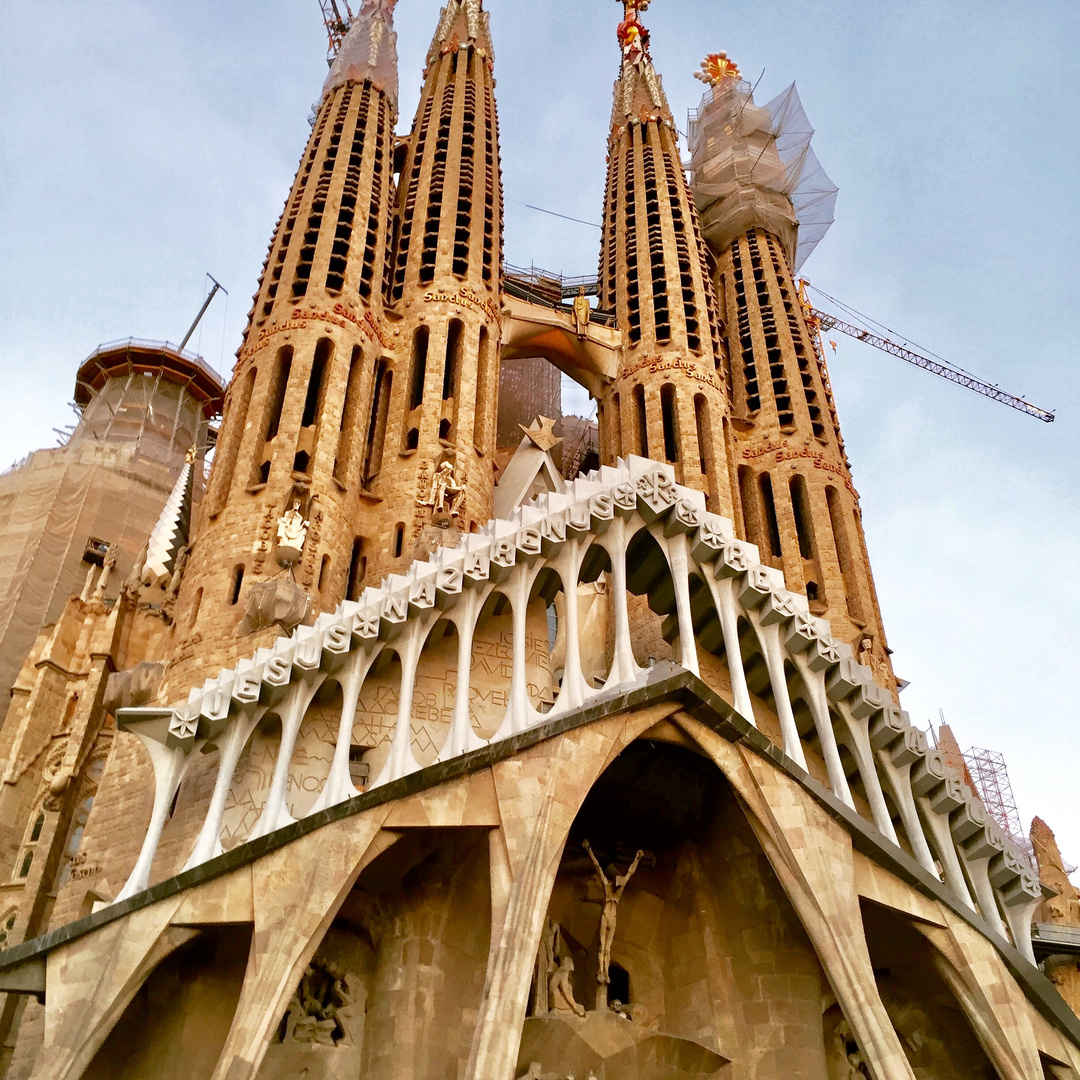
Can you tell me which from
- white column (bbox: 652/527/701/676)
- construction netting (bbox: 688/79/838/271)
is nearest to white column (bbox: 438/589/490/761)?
white column (bbox: 652/527/701/676)

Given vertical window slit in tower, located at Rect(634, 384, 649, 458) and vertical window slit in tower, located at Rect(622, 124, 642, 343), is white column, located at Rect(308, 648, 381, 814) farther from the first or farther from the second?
vertical window slit in tower, located at Rect(622, 124, 642, 343)

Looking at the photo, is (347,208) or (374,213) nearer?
(347,208)

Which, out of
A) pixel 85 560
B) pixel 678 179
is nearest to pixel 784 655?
pixel 85 560

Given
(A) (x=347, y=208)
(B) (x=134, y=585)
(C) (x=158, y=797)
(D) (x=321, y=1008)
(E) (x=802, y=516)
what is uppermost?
(A) (x=347, y=208)

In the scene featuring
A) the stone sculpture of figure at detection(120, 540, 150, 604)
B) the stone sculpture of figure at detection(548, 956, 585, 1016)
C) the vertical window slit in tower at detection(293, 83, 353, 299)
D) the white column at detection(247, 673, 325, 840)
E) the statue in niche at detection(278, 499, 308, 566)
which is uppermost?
the vertical window slit in tower at detection(293, 83, 353, 299)

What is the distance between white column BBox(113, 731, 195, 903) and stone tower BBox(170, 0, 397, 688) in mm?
2315

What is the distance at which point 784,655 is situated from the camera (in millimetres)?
16156

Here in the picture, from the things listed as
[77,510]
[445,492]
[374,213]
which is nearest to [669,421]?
[374,213]

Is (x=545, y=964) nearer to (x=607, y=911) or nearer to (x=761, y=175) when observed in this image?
(x=607, y=911)

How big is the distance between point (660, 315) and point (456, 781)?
17.1 metres

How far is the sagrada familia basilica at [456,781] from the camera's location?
42.1ft

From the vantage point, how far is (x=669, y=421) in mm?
26375

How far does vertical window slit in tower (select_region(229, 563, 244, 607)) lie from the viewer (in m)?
17.3

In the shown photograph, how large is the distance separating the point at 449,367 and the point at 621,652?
1022 cm
